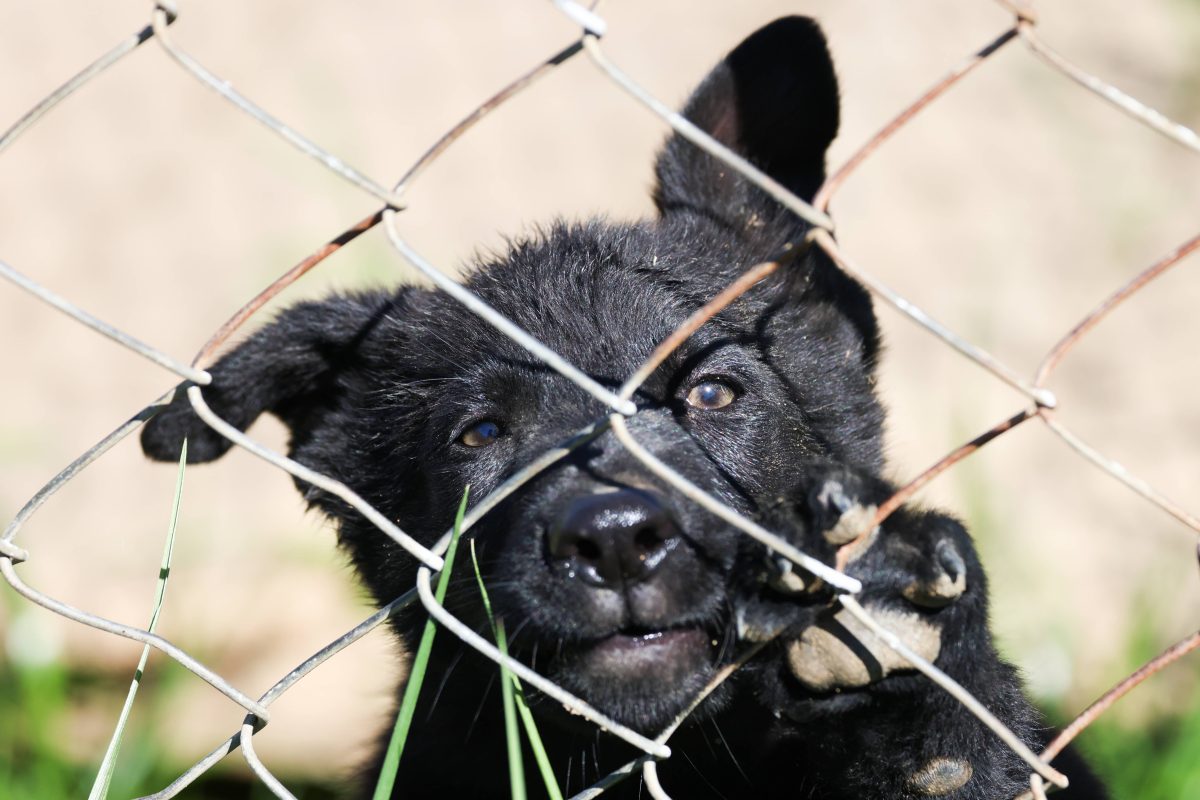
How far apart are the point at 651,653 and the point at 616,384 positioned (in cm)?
57

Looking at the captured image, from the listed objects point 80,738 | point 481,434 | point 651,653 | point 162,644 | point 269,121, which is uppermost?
point 80,738

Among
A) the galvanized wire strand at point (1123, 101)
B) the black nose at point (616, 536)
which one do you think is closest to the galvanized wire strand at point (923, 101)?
the galvanized wire strand at point (1123, 101)

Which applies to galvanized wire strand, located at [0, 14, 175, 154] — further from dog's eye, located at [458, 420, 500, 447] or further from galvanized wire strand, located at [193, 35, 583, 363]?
dog's eye, located at [458, 420, 500, 447]

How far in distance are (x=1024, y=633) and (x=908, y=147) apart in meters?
2.61

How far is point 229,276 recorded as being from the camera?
598 cm

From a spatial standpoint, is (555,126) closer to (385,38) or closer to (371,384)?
(385,38)

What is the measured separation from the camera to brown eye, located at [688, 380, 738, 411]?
2.46 metres

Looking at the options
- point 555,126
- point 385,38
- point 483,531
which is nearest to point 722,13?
point 555,126

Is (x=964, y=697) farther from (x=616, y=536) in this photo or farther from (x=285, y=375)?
(x=285, y=375)

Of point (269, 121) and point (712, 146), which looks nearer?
point (712, 146)

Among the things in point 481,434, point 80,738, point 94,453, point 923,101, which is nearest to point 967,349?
point 923,101

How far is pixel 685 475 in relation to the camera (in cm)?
218

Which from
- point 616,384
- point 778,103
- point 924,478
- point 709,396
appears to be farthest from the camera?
point 778,103

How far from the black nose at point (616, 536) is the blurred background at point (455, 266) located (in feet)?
3.87
